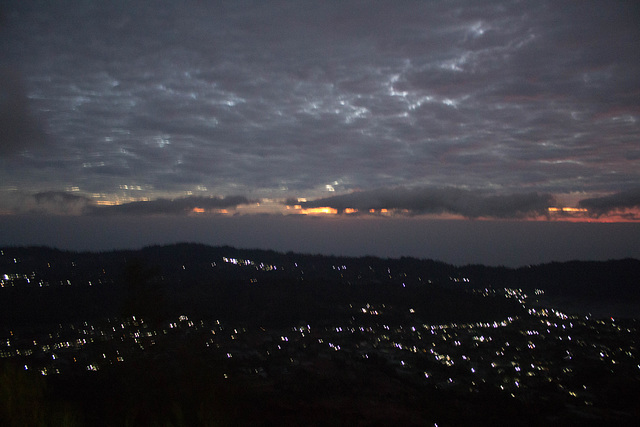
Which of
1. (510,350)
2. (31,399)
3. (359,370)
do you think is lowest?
(510,350)

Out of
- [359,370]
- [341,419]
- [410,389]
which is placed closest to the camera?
[341,419]

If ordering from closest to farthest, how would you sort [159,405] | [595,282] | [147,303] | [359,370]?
[159,405], [359,370], [147,303], [595,282]

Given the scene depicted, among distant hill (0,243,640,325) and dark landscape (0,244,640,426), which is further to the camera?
distant hill (0,243,640,325)

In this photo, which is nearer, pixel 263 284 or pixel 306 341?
pixel 306 341

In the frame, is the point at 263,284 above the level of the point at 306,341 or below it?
above

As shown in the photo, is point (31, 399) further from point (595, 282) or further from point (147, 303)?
point (595, 282)

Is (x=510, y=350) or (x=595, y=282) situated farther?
(x=595, y=282)

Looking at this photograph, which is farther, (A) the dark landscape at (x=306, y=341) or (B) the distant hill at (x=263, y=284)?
(B) the distant hill at (x=263, y=284)

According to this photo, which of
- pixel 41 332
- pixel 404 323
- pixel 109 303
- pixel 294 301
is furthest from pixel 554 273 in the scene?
pixel 41 332
